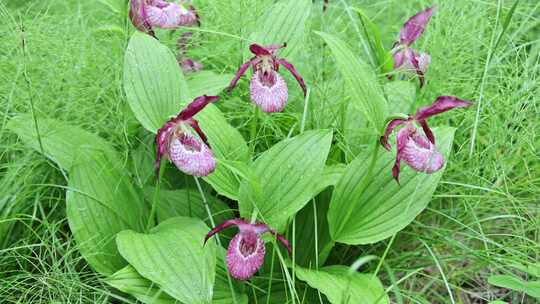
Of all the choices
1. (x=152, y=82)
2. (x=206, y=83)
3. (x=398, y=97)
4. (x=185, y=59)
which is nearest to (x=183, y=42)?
(x=185, y=59)

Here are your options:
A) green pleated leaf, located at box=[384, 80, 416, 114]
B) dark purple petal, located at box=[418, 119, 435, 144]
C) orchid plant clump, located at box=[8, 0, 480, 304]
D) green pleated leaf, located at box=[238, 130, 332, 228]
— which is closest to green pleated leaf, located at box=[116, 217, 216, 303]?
orchid plant clump, located at box=[8, 0, 480, 304]

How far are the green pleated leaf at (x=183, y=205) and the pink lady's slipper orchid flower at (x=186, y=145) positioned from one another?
234 mm

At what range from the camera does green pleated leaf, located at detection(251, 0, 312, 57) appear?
155 cm

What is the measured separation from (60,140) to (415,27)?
88cm

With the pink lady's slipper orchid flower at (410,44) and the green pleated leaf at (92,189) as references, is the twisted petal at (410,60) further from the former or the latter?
the green pleated leaf at (92,189)

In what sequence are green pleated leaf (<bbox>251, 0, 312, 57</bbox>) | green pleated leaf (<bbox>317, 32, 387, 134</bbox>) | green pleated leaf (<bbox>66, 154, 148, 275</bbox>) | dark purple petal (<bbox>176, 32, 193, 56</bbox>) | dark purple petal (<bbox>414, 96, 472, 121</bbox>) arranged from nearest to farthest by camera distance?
dark purple petal (<bbox>414, 96, 472, 121</bbox>) < green pleated leaf (<bbox>317, 32, 387, 134</bbox>) < green pleated leaf (<bbox>66, 154, 148, 275</bbox>) < green pleated leaf (<bbox>251, 0, 312, 57</bbox>) < dark purple petal (<bbox>176, 32, 193, 56</bbox>)

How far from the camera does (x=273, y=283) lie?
54.2 inches

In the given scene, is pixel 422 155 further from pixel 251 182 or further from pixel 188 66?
pixel 188 66

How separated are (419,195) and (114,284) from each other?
632 mm

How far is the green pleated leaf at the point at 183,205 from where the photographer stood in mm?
1462

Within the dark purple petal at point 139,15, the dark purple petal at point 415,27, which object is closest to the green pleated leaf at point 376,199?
the dark purple petal at point 415,27

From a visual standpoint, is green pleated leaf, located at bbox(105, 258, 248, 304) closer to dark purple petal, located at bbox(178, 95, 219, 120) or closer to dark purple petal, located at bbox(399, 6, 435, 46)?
dark purple petal, located at bbox(178, 95, 219, 120)

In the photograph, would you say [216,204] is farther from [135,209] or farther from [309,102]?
[309,102]

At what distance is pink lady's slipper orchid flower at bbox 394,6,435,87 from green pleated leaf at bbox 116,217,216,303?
2.10ft
